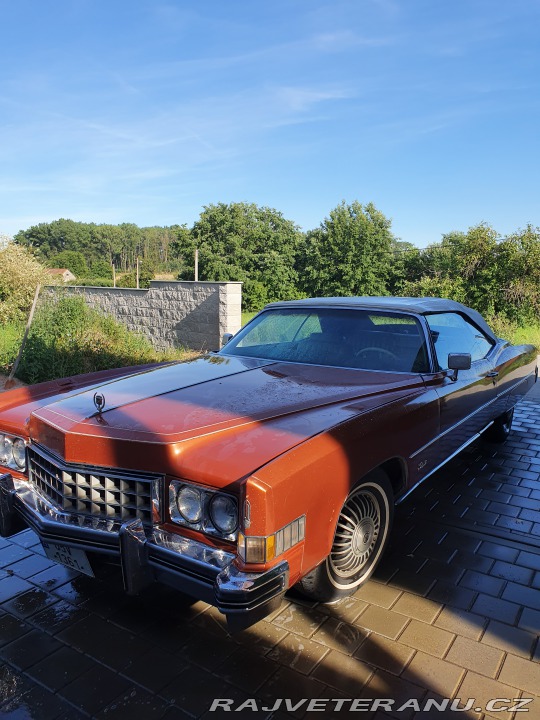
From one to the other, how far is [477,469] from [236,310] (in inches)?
267

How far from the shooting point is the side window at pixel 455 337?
3.74 m

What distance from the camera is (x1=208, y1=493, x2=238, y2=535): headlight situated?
1962mm

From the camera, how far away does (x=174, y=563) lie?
1.98 meters

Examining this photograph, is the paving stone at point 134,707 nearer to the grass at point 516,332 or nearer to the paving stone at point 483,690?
the paving stone at point 483,690

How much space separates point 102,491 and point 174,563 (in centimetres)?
50

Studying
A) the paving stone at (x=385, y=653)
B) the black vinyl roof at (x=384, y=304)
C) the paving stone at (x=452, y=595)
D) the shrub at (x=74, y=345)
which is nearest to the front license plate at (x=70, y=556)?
the paving stone at (x=385, y=653)

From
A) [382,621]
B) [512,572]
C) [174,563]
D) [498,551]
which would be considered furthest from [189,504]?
[498,551]

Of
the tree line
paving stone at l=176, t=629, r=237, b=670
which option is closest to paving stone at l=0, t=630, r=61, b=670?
paving stone at l=176, t=629, r=237, b=670

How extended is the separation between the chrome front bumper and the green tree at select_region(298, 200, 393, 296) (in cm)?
3450

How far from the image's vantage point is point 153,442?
209cm

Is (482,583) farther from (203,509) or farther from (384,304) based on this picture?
(384,304)

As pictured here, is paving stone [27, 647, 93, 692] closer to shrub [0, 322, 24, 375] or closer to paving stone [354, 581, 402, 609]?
paving stone [354, 581, 402, 609]

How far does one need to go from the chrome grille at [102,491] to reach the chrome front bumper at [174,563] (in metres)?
0.04

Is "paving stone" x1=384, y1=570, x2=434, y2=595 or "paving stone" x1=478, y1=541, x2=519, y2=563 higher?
"paving stone" x1=384, y1=570, x2=434, y2=595
